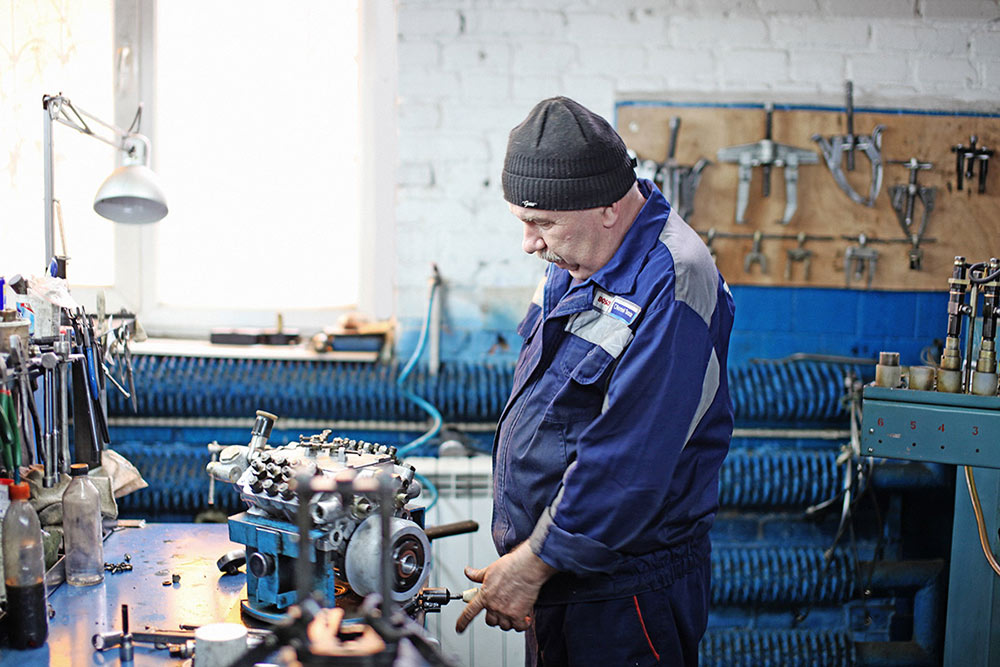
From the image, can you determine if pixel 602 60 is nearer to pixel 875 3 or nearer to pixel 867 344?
pixel 875 3

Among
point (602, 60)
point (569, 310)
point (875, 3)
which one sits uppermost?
point (875, 3)

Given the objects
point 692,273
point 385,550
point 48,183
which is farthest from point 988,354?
point 48,183

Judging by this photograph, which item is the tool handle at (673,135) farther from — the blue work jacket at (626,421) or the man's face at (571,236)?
the man's face at (571,236)

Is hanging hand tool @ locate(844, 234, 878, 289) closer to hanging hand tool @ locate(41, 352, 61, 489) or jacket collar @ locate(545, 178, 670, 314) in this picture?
jacket collar @ locate(545, 178, 670, 314)

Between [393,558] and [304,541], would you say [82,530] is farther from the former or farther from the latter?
[304,541]

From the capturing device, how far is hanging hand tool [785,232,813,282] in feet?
9.32

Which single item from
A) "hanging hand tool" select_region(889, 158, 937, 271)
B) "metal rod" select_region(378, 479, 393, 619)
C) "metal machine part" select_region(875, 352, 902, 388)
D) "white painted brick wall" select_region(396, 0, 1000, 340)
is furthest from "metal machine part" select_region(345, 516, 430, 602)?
"hanging hand tool" select_region(889, 158, 937, 271)

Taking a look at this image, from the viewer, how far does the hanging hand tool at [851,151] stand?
9.20ft

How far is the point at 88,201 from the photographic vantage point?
10.0 feet

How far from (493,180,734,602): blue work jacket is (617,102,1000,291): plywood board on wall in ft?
3.74

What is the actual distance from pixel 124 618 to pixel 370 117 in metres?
1.99

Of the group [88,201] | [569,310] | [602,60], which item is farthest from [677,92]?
[88,201]

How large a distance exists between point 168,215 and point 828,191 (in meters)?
2.18

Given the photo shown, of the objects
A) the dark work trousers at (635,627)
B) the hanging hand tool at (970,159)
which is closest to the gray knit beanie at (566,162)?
the dark work trousers at (635,627)
